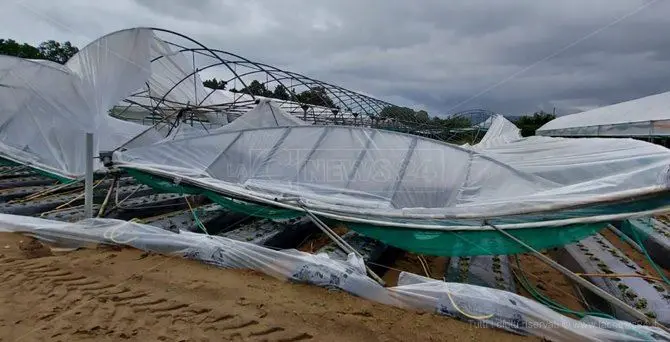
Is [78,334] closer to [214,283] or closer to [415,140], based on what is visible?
[214,283]

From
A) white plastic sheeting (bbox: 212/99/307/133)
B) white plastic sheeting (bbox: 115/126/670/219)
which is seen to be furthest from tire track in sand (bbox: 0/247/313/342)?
white plastic sheeting (bbox: 212/99/307/133)

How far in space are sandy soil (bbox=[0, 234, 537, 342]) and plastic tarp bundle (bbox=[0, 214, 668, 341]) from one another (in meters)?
0.10

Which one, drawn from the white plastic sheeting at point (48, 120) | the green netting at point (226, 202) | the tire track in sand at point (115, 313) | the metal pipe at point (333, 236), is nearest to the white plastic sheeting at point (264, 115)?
the white plastic sheeting at point (48, 120)

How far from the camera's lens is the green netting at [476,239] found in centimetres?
309

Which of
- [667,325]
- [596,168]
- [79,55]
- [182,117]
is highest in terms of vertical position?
[79,55]

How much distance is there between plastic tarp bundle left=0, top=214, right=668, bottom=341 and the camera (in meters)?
2.68

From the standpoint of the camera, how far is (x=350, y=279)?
3.35m

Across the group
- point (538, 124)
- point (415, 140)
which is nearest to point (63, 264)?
point (415, 140)

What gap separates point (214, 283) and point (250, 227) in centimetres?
186

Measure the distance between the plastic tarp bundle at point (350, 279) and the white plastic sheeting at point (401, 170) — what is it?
725 millimetres

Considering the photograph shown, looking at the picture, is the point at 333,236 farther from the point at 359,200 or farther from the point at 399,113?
the point at 399,113

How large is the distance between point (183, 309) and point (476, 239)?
261 cm

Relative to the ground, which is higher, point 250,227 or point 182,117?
point 182,117

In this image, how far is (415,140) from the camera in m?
5.14
